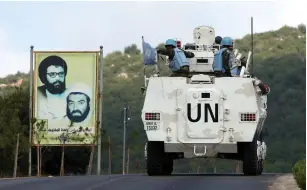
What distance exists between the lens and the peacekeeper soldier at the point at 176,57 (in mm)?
29984

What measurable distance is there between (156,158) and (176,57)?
3145 millimetres

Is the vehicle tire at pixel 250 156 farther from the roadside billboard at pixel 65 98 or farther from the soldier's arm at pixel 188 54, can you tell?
the roadside billboard at pixel 65 98

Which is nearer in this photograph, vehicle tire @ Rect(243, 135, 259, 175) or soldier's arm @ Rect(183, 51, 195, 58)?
vehicle tire @ Rect(243, 135, 259, 175)

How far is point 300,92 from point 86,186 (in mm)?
56350

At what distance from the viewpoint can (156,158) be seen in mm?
29781

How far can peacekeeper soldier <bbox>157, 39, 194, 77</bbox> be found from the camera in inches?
1180

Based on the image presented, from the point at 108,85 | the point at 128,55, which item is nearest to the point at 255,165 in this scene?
the point at 108,85

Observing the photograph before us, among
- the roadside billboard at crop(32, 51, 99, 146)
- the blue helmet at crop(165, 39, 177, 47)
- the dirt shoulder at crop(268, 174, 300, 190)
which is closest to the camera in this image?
the dirt shoulder at crop(268, 174, 300, 190)

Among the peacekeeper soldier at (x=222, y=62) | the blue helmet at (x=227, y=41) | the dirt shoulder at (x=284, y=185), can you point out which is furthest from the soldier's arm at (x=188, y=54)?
the dirt shoulder at (x=284, y=185)

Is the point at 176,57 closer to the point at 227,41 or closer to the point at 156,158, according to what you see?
the point at 227,41

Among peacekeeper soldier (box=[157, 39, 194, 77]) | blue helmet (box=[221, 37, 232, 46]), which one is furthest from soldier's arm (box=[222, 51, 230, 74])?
Result: peacekeeper soldier (box=[157, 39, 194, 77])

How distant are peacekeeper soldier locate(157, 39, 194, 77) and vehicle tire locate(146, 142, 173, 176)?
2.23 m

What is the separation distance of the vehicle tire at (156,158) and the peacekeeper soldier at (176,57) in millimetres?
2232

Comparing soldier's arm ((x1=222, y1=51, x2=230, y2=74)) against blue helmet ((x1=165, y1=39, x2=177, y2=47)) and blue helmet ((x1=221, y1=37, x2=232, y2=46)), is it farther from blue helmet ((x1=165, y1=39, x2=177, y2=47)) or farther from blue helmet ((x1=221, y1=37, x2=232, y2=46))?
blue helmet ((x1=165, y1=39, x2=177, y2=47))
